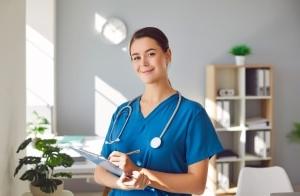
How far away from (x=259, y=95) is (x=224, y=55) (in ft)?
1.95

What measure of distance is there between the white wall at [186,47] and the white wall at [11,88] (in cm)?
175

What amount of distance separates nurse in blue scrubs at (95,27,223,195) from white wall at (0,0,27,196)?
94cm

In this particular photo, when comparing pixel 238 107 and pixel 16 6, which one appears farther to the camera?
pixel 238 107

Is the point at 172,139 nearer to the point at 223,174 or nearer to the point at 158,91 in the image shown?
the point at 158,91

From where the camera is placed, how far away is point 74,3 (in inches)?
166

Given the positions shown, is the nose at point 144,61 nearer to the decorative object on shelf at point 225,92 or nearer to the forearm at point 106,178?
the forearm at point 106,178

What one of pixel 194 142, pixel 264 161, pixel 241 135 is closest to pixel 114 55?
pixel 241 135

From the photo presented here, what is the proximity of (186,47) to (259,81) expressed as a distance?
0.88 metres

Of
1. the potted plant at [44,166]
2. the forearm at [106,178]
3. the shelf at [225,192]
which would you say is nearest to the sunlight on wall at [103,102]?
the shelf at [225,192]

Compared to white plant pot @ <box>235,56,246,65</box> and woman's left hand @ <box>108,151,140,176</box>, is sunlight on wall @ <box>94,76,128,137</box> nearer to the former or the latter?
white plant pot @ <box>235,56,246,65</box>

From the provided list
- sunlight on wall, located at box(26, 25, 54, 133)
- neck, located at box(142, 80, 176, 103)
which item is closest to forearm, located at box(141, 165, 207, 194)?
neck, located at box(142, 80, 176, 103)

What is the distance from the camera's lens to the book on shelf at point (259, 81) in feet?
14.3

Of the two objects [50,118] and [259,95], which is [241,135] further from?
[50,118]

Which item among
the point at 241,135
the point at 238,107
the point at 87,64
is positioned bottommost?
the point at 241,135
